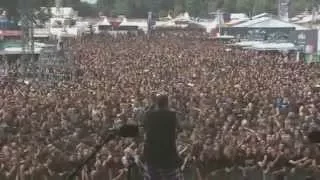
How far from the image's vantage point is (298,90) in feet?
70.9

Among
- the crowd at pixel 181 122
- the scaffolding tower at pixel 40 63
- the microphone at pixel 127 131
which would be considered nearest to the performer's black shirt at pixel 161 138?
the crowd at pixel 181 122

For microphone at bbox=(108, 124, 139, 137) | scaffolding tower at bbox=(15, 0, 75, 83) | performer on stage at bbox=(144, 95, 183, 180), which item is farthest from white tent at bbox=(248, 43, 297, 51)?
microphone at bbox=(108, 124, 139, 137)

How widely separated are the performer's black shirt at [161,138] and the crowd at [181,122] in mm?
191

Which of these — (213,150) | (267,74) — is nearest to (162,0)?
(267,74)

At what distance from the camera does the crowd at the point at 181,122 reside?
1066cm

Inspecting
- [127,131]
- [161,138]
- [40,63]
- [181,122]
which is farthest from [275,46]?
[127,131]

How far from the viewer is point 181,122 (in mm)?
7848

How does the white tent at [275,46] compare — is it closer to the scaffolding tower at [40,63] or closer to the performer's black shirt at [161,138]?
the scaffolding tower at [40,63]

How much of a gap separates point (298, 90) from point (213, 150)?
10572mm

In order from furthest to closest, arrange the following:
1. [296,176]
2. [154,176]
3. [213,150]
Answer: [213,150] → [296,176] → [154,176]

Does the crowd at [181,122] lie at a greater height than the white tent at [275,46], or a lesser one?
greater

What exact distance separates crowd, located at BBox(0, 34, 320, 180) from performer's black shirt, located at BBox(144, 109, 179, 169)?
0.19 meters

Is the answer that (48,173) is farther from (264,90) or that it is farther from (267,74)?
(267,74)

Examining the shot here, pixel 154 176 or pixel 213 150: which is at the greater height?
pixel 154 176
